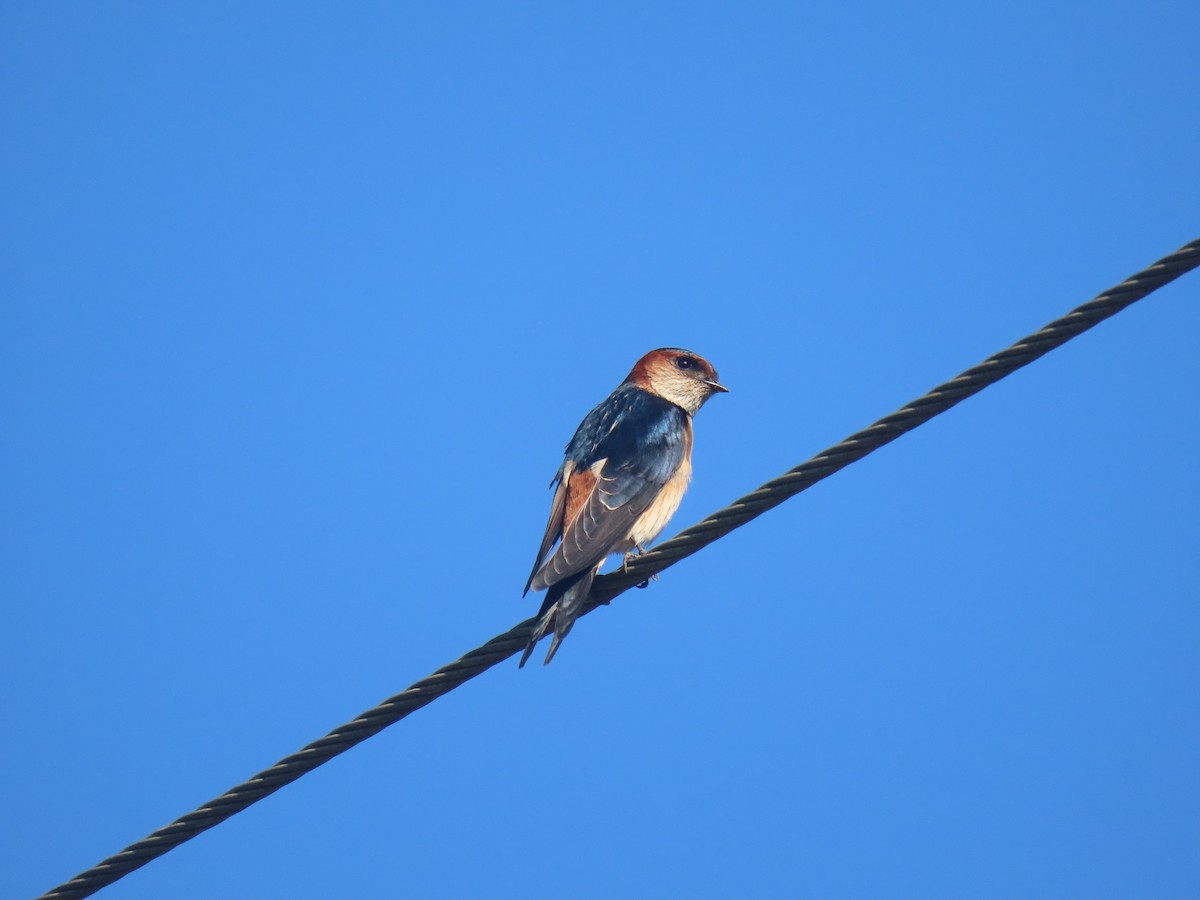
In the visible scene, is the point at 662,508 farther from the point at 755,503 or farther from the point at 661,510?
the point at 755,503

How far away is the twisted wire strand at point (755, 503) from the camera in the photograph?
3.73m

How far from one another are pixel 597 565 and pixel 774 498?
1.45 m

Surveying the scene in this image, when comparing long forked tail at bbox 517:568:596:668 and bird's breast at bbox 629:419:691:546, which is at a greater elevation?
bird's breast at bbox 629:419:691:546

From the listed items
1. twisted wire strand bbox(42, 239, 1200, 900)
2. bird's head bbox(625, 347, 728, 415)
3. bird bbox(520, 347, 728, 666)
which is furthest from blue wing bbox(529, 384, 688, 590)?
twisted wire strand bbox(42, 239, 1200, 900)

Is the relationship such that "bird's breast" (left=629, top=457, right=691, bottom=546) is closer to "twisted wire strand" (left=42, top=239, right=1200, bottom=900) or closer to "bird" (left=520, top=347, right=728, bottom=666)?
"bird" (left=520, top=347, right=728, bottom=666)

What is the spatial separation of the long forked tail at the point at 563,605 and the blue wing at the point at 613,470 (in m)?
0.06

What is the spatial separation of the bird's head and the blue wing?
492 mm

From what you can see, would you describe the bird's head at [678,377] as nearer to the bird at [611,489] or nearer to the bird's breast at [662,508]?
the bird at [611,489]

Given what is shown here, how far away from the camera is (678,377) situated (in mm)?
8156

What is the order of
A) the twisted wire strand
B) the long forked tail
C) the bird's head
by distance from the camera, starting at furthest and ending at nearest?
the bird's head < the long forked tail < the twisted wire strand

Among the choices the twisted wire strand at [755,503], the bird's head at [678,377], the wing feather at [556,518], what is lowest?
the twisted wire strand at [755,503]

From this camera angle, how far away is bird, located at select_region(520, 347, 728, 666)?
5.33 metres

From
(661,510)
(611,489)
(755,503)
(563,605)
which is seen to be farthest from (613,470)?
(755,503)

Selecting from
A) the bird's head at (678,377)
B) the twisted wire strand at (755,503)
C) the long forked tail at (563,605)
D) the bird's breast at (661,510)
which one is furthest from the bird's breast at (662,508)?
the twisted wire strand at (755,503)
